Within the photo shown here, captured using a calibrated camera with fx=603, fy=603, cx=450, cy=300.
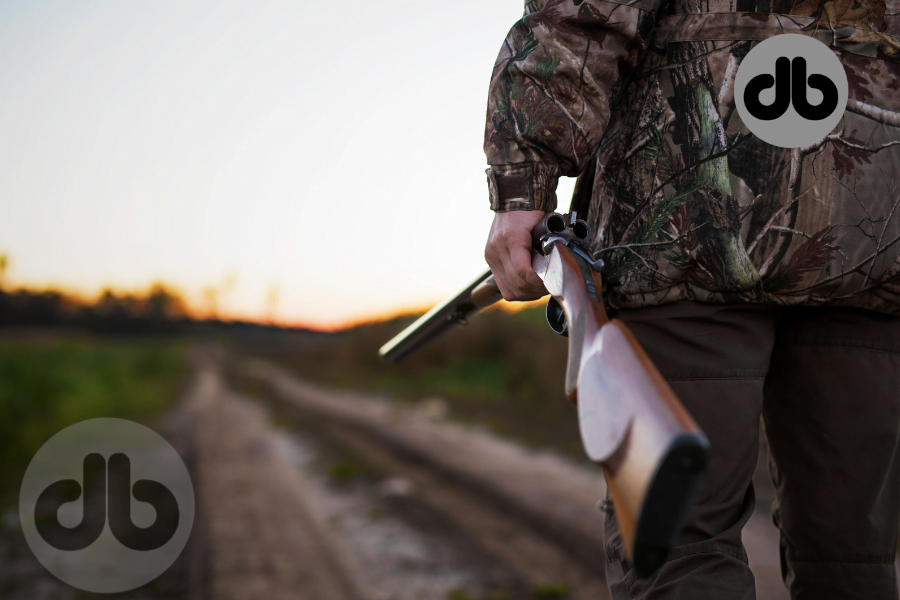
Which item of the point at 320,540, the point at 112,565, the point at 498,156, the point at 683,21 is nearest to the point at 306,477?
the point at 320,540

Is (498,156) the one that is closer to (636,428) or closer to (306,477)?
(636,428)

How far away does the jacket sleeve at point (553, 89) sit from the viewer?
1247mm

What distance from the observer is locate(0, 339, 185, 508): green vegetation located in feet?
18.2

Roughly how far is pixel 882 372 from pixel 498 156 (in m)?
0.98

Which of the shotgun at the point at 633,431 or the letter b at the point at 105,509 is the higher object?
the shotgun at the point at 633,431

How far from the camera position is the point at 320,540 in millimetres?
3820

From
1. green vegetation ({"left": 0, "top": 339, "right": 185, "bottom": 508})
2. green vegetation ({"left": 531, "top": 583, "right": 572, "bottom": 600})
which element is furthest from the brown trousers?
green vegetation ({"left": 0, "top": 339, "right": 185, "bottom": 508})

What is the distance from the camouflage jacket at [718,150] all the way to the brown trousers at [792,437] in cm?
8

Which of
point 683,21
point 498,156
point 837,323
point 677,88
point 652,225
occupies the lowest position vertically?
point 837,323

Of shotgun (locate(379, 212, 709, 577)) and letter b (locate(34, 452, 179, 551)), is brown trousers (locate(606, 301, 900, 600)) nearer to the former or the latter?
shotgun (locate(379, 212, 709, 577))

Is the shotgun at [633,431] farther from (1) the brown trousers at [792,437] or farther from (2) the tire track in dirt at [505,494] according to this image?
(2) the tire track in dirt at [505,494]

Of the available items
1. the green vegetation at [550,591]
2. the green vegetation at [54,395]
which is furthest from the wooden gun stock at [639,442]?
the green vegetation at [54,395]

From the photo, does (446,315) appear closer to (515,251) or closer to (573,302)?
(515,251)

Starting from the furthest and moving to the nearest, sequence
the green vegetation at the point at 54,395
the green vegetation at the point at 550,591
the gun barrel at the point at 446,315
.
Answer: the green vegetation at the point at 54,395, the green vegetation at the point at 550,591, the gun barrel at the point at 446,315
